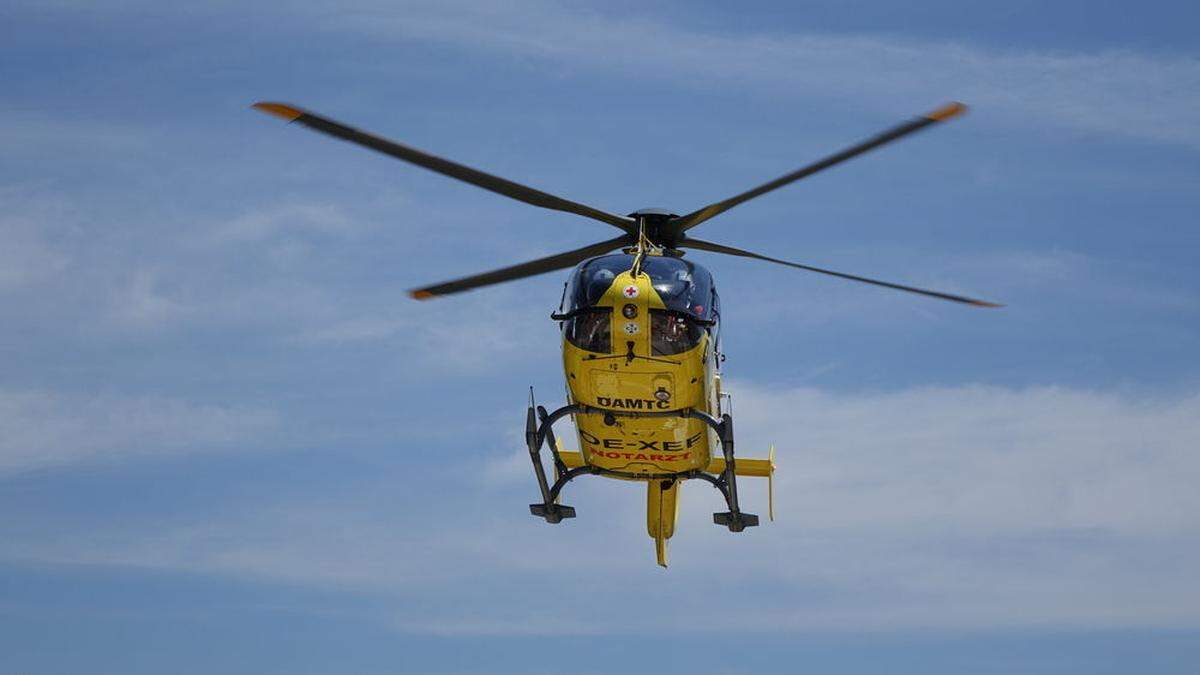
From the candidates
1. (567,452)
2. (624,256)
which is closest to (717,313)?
(624,256)

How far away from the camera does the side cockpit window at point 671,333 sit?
35812 millimetres

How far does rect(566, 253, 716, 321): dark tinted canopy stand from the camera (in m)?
36.0

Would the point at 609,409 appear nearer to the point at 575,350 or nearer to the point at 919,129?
the point at 575,350

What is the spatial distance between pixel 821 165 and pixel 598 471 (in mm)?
9185

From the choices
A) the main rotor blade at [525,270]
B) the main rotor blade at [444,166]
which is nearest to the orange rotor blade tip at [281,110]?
the main rotor blade at [444,166]

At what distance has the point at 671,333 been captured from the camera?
36000 millimetres

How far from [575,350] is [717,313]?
12.4 feet

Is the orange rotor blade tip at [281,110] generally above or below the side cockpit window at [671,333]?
above

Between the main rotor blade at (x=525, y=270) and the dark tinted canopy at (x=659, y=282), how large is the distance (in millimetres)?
2214

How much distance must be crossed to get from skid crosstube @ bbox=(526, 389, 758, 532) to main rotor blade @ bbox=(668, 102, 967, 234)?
187 inches

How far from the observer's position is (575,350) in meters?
36.3

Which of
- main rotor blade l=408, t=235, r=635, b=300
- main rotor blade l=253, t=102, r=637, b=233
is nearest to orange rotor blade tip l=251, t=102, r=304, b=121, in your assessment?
main rotor blade l=253, t=102, r=637, b=233

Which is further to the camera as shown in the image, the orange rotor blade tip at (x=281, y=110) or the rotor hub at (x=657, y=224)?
the rotor hub at (x=657, y=224)

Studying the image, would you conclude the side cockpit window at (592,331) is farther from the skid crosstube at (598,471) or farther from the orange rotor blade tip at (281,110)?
the orange rotor blade tip at (281,110)
